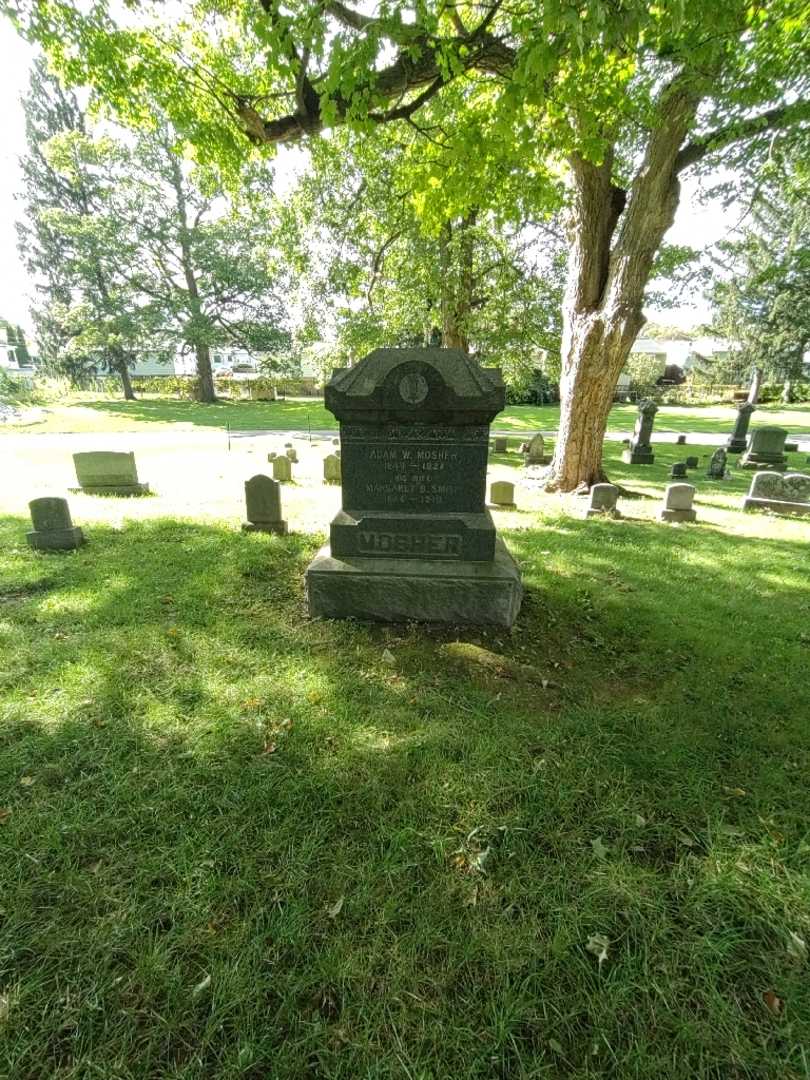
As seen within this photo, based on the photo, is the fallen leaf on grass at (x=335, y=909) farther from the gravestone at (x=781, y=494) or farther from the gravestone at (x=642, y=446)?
the gravestone at (x=642, y=446)

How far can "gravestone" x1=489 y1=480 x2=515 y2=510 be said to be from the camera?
9.13m

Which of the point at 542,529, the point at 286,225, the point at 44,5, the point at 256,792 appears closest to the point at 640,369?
the point at 286,225

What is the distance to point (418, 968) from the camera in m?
1.72

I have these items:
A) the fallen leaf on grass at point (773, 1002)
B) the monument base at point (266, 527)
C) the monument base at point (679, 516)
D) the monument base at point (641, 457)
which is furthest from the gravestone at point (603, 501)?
the monument base at point (641, 457)

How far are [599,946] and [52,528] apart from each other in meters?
6.60

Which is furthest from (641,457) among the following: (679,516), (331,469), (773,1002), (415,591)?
(773,1002)

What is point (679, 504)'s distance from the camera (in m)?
8.55

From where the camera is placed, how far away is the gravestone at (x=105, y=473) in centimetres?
913

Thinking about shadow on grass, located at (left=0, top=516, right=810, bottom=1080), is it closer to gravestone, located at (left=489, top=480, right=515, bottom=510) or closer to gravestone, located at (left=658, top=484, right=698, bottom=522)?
gravestone, located at (left=658, top=484, right=698, bottom=522)

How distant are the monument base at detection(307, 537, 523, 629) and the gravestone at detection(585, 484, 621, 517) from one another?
513cm

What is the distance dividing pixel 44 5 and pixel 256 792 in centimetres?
824

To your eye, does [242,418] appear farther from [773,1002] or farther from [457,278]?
[773,1002]

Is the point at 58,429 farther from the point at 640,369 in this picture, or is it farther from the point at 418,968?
the point at 640,369

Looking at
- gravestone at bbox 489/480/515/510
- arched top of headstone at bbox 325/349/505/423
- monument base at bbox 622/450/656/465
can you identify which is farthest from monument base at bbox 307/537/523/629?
monument base at bbox 622/450/656/465
